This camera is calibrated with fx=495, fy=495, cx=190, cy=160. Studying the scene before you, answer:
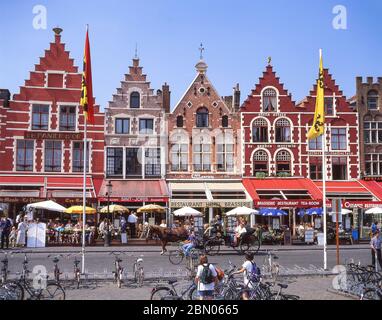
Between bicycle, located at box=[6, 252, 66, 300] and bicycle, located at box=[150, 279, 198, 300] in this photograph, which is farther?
bicycle, located at box=[6, 252, 66, 300]

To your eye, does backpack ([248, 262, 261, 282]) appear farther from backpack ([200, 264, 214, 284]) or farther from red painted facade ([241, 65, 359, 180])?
red painted facade ([241, 65, 359, 180])

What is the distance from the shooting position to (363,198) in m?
36.1

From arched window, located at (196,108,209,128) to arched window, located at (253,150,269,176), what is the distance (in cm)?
462

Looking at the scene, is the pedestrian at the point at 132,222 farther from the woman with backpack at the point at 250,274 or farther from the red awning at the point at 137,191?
the woman with backpack at the point at 250,274

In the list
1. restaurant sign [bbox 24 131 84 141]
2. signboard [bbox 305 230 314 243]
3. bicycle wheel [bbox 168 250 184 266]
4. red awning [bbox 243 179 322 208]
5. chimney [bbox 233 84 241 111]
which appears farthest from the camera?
chimney [bbox 233 84 241 111]

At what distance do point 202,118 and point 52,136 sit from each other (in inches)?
451

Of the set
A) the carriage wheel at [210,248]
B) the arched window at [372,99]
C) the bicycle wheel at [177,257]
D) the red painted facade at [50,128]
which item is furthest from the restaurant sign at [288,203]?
the bicycle wheel at [177,257]

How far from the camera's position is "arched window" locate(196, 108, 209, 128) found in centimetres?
3875

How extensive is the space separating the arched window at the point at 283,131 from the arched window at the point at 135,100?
11.1 m

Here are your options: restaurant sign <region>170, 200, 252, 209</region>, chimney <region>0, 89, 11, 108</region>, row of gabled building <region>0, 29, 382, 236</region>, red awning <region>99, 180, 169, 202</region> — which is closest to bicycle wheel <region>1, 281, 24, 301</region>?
red awning <region>99, 180, 169, 202</region>

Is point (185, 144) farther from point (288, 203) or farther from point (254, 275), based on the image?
point (254, 275)

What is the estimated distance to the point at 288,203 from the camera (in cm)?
3322
